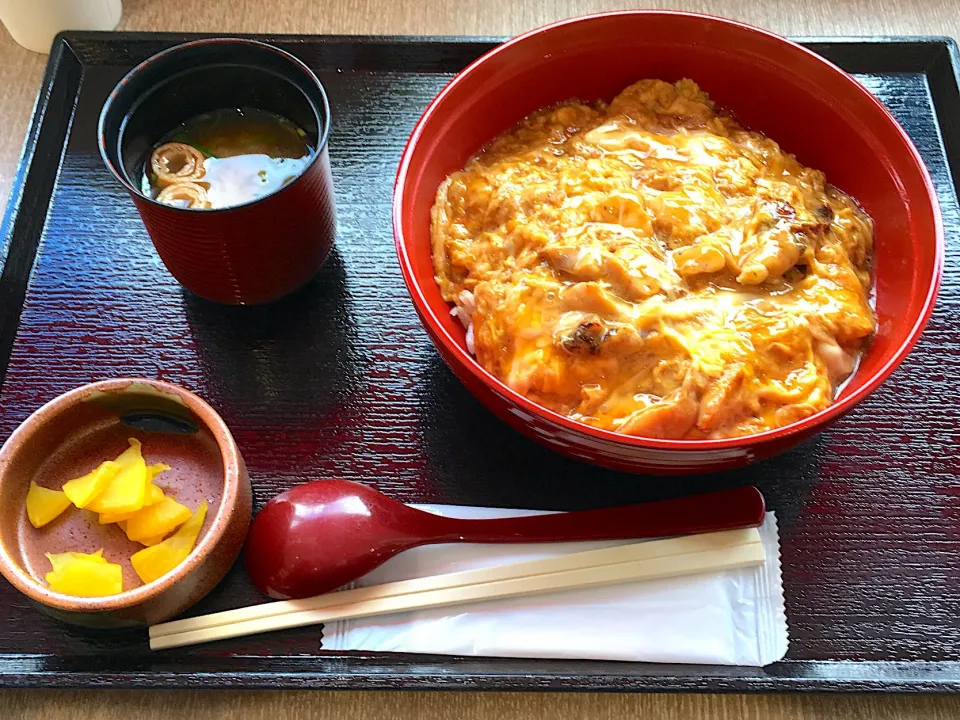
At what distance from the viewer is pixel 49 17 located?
2.41 m

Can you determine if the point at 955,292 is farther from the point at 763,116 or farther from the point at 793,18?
the point at 793,18

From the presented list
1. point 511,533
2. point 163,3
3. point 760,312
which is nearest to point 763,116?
point 760,312

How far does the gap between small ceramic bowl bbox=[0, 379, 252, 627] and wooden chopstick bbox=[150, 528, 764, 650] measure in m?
0.07

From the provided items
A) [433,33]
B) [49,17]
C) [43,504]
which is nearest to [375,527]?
[43,504]

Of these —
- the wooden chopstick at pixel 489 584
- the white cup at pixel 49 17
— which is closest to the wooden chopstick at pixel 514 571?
the wooden chopstick at pixel 489 584

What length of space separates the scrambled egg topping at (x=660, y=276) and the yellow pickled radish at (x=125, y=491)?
2.29ft

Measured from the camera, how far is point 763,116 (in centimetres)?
193

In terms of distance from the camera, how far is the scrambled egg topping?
1.50 meters

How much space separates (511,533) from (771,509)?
1.78 ft

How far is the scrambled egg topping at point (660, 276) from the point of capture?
1.50 m

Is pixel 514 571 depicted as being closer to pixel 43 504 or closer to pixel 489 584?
pixel 489 584

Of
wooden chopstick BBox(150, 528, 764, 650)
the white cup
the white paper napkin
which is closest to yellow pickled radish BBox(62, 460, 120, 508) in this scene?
wooden chopstick BBox(150, 528, 764, 650)

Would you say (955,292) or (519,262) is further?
(955,292)

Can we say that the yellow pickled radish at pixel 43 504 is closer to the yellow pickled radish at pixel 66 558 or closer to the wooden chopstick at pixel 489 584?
the yellow pickled radish at pixel 66 558
